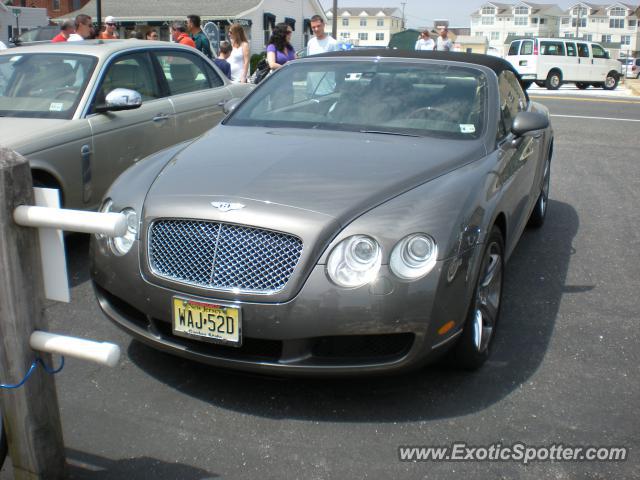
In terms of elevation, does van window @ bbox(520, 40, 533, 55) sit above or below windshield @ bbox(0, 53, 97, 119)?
below

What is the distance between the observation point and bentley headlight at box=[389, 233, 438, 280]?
120 inches

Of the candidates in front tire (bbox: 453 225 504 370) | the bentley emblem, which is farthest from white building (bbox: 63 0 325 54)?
Answer: the bentley emblem

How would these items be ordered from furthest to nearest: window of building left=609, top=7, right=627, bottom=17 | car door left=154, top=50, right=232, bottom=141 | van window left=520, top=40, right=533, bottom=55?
window of building left=609, top=7, right=627, bottom=17 < van window left=520, top=40, right=533, bottom=55 < car door left=154, top=50, right=232, bottom=141

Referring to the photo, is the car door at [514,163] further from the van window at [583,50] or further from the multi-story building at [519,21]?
the multi-story building at [519,21]

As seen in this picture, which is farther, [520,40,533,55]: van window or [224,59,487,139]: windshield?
[520,40,533,55]: van window

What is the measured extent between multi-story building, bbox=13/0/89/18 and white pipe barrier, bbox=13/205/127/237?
205 ft

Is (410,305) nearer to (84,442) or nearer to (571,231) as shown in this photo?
(84,442)

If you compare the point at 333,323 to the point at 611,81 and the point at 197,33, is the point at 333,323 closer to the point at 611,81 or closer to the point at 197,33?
the point at 197,33

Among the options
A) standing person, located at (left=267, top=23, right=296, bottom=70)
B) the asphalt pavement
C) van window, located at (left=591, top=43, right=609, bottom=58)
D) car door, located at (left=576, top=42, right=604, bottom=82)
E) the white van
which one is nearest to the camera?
the asphalt pavement

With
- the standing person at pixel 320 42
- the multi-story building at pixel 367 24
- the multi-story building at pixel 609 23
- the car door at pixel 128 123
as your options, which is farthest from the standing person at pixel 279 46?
the multi-story building at pixel 367 24

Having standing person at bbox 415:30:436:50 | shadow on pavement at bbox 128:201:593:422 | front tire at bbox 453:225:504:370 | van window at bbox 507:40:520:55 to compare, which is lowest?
van window at bbox 507:40:520:55

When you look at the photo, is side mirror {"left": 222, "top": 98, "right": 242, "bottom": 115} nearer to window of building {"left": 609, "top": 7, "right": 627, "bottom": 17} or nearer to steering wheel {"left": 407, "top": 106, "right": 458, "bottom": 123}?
steering wheel {"left": 407, "top": 106, "right": 458, "bottom": 123}

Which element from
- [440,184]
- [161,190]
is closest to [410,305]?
[440,184]

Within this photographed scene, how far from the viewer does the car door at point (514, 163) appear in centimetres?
413
